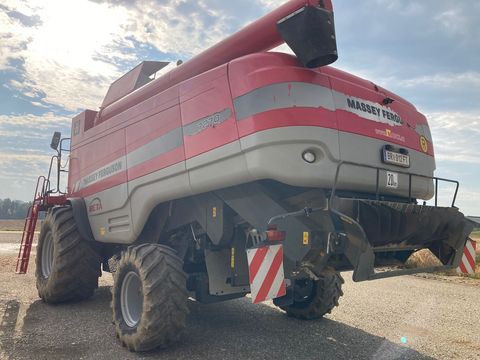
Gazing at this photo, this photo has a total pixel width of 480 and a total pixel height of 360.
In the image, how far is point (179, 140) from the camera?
4266 mm

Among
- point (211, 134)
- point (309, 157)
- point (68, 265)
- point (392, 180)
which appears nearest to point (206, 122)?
point (211, 134)

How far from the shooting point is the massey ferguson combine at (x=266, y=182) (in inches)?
138

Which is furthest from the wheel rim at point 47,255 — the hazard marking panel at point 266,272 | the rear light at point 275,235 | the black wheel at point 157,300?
the rear light at point 275,235

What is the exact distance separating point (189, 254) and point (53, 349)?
171 cm

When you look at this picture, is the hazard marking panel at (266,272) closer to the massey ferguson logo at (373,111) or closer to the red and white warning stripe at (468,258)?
the massey ferguson logo at (373,111)

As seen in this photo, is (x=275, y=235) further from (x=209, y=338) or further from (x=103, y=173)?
(x=103, y=173)

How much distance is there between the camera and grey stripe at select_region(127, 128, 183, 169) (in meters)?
4.31

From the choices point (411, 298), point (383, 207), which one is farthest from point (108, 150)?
point (411, 298)

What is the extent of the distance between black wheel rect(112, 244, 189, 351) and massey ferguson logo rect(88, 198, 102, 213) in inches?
61.5

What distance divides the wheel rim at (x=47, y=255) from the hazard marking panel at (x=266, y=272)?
14.6 feet

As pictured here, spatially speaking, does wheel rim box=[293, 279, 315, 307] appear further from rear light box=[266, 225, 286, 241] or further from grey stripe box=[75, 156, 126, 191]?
grey stripe box=[75, 156, 126, 191]

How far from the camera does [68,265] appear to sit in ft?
19.6

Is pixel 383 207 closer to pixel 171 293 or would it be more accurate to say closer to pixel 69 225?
pixel 171 293

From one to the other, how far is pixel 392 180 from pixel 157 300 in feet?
8.53
